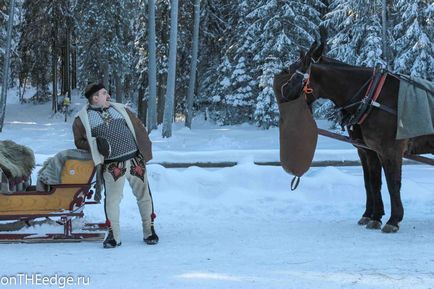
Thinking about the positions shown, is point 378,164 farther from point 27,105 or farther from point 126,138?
point 27,105

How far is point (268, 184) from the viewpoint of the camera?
27.8 feet

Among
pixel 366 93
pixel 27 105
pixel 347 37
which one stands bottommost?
pixel 27 105

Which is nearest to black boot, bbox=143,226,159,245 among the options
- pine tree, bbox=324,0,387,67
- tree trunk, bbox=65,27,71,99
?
pine tree, bbox=324,0,387,67

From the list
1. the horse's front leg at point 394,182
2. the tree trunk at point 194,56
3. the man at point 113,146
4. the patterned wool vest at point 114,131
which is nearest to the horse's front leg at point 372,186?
the horse's front leg at point 394,182

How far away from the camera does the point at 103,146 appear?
569 centimetres

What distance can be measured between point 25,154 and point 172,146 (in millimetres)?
14969

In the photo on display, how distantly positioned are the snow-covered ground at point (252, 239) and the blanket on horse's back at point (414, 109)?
1205mm

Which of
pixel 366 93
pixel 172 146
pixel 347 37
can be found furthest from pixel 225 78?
pixel 366 93

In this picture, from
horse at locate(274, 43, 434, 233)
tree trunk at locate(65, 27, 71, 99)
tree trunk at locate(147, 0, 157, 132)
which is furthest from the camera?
tree trunk at locate(65, 27, 71, 99)

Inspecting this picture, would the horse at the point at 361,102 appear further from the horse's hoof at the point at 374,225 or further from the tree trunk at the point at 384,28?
the tree trunk at the point at 384,28

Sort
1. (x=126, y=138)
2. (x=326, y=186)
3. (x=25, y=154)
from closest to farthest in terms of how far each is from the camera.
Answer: (x=126, y=138) → (x=25, y=154) → (x=326, y=186)

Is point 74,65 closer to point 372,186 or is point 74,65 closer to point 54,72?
point 54,72

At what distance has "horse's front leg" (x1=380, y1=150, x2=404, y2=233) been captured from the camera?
20.3ft

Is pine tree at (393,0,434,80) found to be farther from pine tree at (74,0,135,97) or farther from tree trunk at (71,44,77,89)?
tree trunk at (71,44,77,89)
